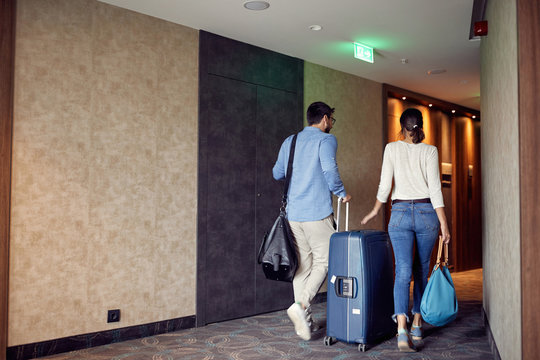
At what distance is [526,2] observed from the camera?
78.9 inches

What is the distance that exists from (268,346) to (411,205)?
1.36 m

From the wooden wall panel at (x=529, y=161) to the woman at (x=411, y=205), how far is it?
1.26 metres

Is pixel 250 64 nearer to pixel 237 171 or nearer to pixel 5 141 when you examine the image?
pixel 237 171

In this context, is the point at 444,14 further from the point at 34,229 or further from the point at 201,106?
the point at 34,229

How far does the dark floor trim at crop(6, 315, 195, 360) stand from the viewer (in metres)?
3.18

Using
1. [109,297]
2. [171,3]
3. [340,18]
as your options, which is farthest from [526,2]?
[109,297]

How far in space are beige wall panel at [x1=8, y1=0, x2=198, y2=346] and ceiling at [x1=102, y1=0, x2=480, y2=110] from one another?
0.33 metres

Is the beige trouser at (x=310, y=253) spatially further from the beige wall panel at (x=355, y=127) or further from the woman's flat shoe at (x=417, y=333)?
the beige wall panel at (x=355, y=127)

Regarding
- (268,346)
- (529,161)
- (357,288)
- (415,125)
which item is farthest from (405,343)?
(529,161)

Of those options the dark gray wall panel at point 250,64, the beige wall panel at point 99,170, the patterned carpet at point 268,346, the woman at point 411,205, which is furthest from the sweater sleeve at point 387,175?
the dark gray wall panel at point 250,64

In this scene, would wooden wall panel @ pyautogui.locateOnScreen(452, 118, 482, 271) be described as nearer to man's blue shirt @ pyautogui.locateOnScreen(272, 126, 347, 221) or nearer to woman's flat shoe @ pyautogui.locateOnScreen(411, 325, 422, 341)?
woman's flat shoe @ pyautogui.locateOnScreen(411, 325, 422, 341)

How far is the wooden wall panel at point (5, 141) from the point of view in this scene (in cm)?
308

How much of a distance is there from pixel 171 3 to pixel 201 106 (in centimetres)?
88

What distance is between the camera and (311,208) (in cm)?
347
